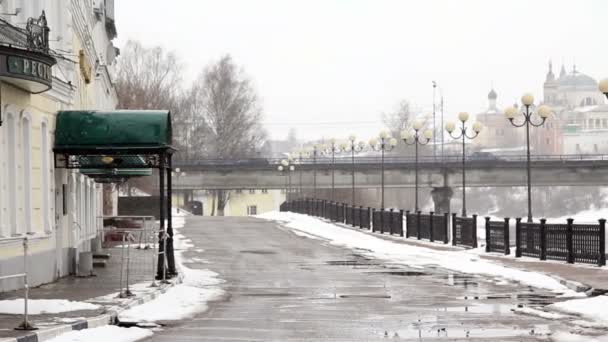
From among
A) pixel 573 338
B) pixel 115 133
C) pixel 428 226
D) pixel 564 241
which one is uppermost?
pixel 115 133

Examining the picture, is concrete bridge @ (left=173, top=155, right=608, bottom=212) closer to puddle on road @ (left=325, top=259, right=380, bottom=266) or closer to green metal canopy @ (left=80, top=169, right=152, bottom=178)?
green metal canopy @ (left=80, top=169, right=152, bottom=178)

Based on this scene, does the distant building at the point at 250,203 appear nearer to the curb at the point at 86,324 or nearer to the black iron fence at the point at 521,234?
the black iron fence at the point at 521,234

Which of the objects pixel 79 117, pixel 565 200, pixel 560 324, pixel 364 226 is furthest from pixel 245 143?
Answer: pixel 560 324

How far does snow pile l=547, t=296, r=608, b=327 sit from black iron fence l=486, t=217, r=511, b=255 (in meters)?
14.4

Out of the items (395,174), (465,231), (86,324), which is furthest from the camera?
(395,174)

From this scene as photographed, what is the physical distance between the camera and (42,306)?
17516mm

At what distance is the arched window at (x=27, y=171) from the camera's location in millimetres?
22719

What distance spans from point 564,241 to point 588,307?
12.4 m

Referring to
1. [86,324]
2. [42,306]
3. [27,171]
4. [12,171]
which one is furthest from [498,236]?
[86,324]

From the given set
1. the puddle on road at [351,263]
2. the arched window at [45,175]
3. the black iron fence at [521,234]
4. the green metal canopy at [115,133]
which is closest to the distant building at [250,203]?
the black iron fence at [521,234]

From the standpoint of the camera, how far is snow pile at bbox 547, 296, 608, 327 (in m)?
17.2

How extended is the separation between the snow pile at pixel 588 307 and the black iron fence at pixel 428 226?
2218 centimetres

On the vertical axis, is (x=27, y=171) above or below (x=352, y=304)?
above

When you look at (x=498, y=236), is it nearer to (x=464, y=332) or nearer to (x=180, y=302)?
(x=180, y=302)
